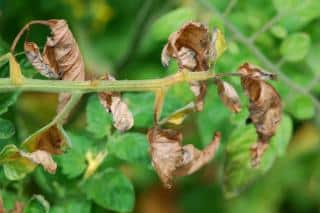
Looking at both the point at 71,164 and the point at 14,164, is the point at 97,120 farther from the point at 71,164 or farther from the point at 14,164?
the point at 14,164

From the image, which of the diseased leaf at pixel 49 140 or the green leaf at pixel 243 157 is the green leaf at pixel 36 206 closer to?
the diseased leaf at pixel 49 140

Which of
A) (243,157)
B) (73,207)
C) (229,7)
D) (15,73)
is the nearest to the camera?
(15,73)

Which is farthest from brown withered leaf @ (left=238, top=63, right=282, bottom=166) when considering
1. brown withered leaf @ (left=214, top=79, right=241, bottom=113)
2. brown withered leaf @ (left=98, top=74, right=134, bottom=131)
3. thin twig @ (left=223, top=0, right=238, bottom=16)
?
thin twig @ (left=223, top=0, right=238, bottom=16)

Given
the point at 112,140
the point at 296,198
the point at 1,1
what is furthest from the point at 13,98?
the point at 296,198

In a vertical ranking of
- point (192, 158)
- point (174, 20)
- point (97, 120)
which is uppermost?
point (174, 20)

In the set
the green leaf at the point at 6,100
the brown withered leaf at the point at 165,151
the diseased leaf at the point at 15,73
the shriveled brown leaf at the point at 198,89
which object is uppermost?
the green leaf at the point at 6,100

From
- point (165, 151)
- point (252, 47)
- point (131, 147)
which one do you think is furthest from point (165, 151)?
point (252, 47)

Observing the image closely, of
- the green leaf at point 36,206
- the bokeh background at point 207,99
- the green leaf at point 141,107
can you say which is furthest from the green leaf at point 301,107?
the green leaf at point 36,206
